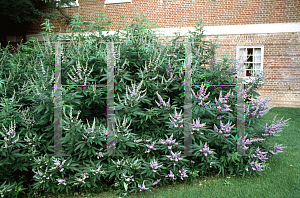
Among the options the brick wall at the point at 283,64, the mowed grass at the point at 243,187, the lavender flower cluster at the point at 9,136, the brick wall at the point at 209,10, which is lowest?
the mowed grass at the point at 243,187

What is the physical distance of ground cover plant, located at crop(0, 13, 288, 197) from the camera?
3.02 m

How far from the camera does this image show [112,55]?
3.47 m

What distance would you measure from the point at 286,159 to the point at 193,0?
9.66 metres

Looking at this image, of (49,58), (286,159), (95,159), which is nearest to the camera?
(95,159)

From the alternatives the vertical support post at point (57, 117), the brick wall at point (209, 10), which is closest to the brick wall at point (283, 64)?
the brick wall at point (209, 10)

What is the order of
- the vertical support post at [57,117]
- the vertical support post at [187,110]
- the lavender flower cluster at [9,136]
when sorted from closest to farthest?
the lavender flower cluster at [9,136], the vertical support post at [57,117], the vertical support post at [187,110]

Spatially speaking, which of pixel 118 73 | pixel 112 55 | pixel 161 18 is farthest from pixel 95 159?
pixel 161 18

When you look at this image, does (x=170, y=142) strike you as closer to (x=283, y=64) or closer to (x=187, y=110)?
(x=187, y=110)

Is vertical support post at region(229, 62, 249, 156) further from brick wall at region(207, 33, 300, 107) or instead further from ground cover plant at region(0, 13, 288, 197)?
brick wall at region(207, 33, 300, 107)

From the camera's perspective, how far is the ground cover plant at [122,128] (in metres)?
3.02

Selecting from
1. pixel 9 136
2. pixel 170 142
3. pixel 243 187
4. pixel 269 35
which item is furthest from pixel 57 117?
pixel 269 35

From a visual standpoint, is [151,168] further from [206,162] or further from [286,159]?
[286,159]

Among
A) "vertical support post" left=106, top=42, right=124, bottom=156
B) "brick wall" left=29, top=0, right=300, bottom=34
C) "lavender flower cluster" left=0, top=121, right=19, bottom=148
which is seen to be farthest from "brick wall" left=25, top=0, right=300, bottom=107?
"lavender flower cluster" left=0, top=121, right=19, bottom=148

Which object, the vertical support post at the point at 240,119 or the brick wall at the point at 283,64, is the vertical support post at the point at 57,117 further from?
the brick wall at the point at 283,64
